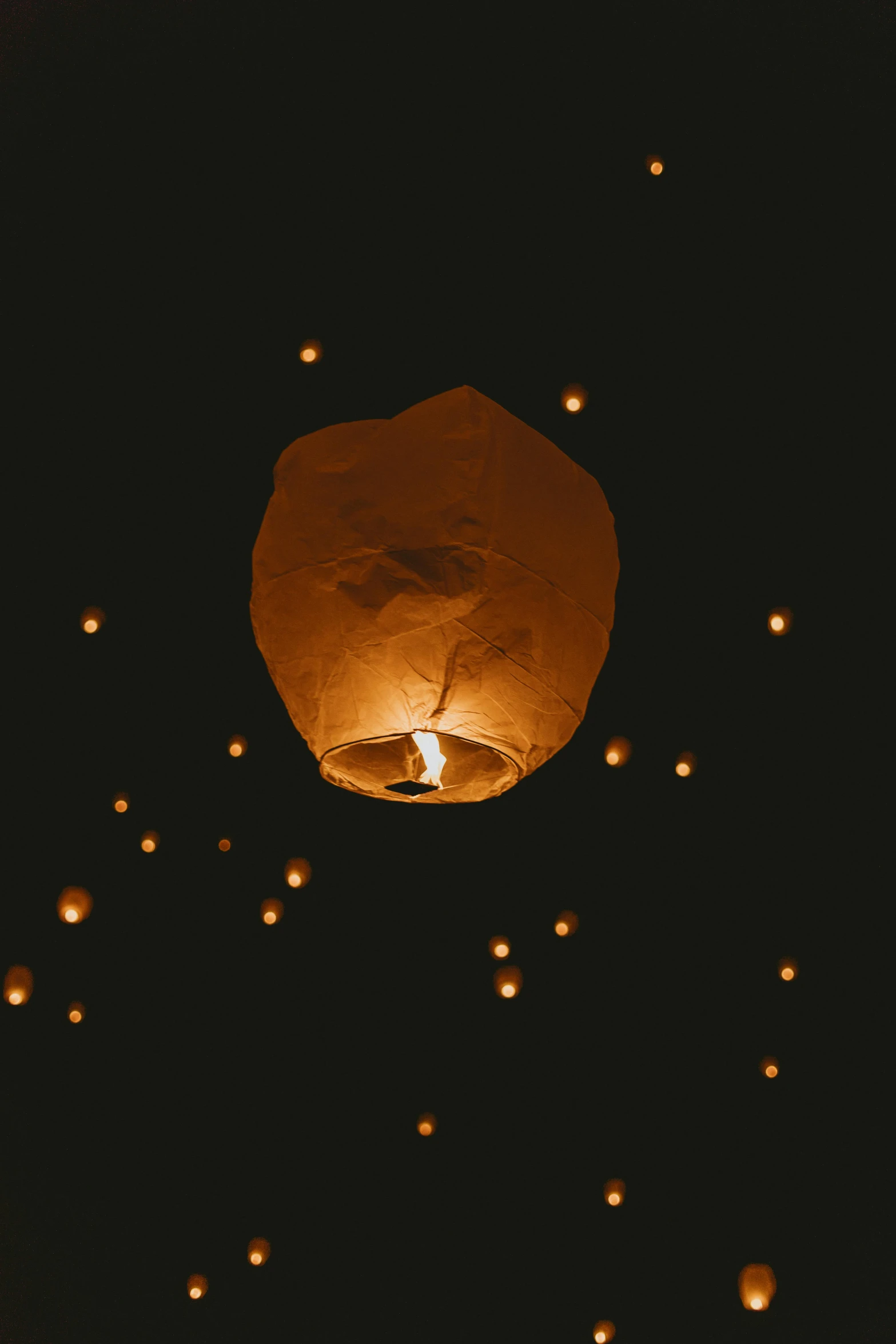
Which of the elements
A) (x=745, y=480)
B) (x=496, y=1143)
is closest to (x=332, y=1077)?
(x=496, y=1143)

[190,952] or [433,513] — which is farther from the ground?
[433,513]

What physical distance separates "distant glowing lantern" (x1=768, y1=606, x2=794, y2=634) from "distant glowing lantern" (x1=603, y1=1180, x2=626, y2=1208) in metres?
1.29

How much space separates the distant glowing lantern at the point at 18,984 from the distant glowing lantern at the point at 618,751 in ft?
4.28

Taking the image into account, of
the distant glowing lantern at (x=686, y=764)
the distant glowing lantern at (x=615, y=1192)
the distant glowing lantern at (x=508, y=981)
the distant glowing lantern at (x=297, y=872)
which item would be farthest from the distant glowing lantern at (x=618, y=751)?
the distant glowing lantern at (x=615, y=1192)

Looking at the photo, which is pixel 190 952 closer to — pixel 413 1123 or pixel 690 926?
pixel 413 1123

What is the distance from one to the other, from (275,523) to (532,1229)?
1.80 metres

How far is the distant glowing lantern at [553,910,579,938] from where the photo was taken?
2.26 meters

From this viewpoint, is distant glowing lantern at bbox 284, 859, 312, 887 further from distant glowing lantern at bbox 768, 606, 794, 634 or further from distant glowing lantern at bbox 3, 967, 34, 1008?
distant glowing lantern at bbox 768, 606, 794, 634

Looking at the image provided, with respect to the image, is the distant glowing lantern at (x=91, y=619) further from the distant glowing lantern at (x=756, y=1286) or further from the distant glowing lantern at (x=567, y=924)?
the distant glowing lantern at (x=756, y=1286)

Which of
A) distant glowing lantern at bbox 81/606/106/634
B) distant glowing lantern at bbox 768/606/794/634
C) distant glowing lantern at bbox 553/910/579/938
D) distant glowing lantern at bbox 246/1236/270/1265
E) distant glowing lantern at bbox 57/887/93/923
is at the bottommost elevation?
distant glowing lantern at bbox 246/1236/270/1265

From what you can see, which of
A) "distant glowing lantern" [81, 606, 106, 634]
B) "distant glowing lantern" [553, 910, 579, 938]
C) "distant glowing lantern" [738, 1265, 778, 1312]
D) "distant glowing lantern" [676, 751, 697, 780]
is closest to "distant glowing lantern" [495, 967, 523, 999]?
"distant glowing lantern" [553, 910, 579, 938]

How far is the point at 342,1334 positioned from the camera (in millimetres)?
2197

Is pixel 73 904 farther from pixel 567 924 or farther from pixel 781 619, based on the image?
pixel 781 619

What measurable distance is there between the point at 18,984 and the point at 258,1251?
2.78 feet
